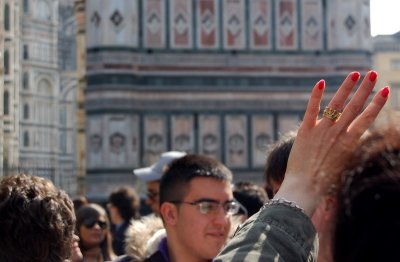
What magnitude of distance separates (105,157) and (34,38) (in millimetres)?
40723

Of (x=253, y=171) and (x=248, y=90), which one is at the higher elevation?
(x=248, y=90)

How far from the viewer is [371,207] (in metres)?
1.37

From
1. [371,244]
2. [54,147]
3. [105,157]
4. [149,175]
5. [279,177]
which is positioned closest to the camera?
[371,244]

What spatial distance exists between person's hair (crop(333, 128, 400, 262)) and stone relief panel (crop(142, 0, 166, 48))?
63.0ft

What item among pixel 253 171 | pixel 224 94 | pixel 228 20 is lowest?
pixel 253 171

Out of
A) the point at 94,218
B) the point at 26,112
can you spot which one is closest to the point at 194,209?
the point at 94,218

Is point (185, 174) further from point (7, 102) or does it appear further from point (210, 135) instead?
point (7, 102)

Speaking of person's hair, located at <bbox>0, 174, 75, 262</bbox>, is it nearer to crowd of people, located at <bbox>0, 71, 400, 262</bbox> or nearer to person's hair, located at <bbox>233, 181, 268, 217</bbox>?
crowd of people, located at <bbox>0, 71, 400, 262</bbox>

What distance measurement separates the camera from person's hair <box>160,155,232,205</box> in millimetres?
4191

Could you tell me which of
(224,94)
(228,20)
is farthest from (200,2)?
(224,94)

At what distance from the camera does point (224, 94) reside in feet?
67.6

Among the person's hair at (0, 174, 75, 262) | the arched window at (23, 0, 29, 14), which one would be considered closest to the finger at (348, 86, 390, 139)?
the person's hair at (0, 174, 75, 262)

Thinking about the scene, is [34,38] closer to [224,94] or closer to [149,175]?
[224,94]

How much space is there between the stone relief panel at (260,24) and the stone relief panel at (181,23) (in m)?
1.24
